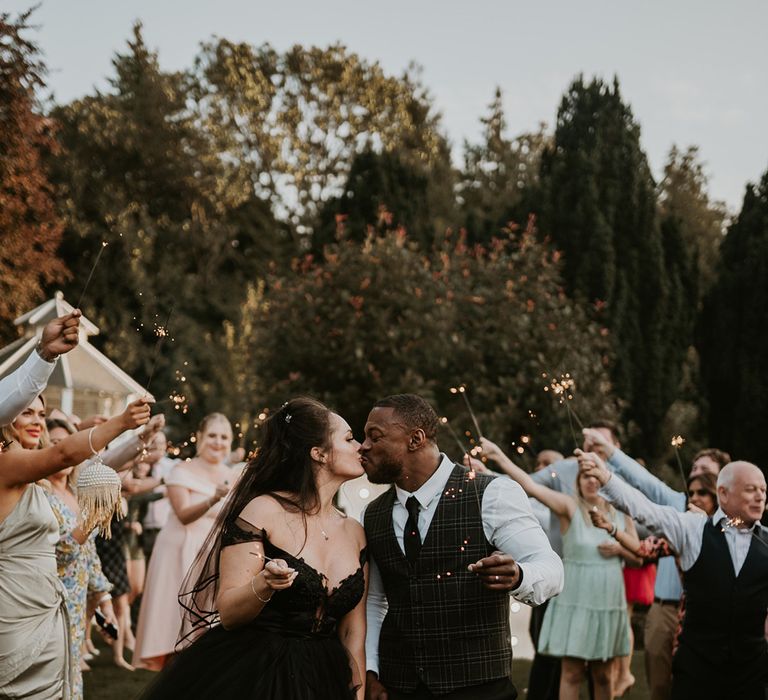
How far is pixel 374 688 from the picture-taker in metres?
4.04

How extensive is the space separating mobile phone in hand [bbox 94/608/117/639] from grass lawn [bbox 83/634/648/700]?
1.16m

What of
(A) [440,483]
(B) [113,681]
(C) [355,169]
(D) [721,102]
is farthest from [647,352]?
(A) [440,483]

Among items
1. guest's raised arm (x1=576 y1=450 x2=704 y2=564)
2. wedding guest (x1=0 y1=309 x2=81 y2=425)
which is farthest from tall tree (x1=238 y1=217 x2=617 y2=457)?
wedding guest (x1=0 y1=309 x2=81 y2=425)

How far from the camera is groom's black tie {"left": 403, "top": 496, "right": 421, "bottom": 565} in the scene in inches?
155

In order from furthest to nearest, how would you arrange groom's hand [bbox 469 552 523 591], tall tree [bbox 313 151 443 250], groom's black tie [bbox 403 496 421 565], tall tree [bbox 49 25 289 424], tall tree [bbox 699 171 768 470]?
tall tree [bbox 49 25 289 424]
tall tree [bbox 313 151 443 250]
tall tree [bbox 699 171 768 470]
groom's black tie [bbox 403 496 421 565]
groom's hand [bbox 469 552 523 591]

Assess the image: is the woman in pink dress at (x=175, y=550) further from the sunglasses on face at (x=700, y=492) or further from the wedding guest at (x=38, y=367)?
the wedding guest at (x=38, y=367)

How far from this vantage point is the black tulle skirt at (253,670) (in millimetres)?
3449

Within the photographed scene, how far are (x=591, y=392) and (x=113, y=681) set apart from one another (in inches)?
304

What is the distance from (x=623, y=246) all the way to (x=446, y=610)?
1623cm

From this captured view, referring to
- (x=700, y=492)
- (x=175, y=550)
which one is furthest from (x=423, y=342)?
(x=700, y=492)

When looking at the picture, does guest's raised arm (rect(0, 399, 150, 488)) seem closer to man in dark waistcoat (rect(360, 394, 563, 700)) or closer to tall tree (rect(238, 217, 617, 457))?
man in dark waistcoat (rect(360, 394, 563, 700))

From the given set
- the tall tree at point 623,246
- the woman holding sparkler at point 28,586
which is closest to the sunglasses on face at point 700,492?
the woman holding sparkler at point 28,586

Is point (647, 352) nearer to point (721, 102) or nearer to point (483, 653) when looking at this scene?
point (721, 102)

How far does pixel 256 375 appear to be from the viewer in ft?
50.2
